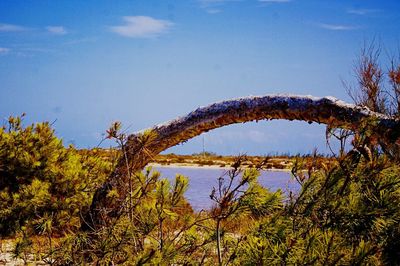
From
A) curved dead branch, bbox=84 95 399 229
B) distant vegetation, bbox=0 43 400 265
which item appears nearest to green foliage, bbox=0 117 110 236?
curved dead branch, bbox=84 95 399 229

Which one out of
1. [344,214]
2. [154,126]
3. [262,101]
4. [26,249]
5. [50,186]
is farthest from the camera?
[50,186]

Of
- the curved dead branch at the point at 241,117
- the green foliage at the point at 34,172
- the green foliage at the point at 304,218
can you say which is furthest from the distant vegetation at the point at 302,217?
the green foliage at the point at 34,172

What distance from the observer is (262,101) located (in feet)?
16.5

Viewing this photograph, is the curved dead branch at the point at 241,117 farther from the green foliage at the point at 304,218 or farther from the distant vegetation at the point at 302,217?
the green foliage at the point at 304,218

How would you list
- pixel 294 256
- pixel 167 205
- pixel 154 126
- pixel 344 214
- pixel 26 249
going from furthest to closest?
pixel 154 126 → pixel 26 249 → pixel 167 205 → pixel 344 214 → pixel 294 256

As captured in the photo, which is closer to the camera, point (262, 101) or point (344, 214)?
point (344, 214)

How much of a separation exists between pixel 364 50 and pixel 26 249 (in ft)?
41.1

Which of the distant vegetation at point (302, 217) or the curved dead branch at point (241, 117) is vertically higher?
the curved dead branch at point (241, 117)

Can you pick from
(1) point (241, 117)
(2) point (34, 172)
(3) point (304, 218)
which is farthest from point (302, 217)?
(2) point (34, 172)

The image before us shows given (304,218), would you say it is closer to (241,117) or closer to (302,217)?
(302,217)

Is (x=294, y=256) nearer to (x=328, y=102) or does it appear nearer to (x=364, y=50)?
(x=328, y=102)

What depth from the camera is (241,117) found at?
5.13 m

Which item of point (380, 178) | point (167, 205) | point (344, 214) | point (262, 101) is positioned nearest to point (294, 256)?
point (344, 214)

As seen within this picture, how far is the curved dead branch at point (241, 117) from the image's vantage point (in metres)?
4.51
